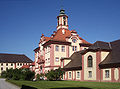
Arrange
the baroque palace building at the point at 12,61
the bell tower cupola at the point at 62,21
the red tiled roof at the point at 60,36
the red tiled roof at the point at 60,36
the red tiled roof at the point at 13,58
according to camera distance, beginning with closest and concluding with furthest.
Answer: the red tiled roof at the point at 60,36, the red tiled roof at the point at 60,36, the bell tower cupola at the point at 62,21, the baroque palace building at the point at 12,61, the red tiled roof at the point at 13,58

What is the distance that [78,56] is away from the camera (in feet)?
149

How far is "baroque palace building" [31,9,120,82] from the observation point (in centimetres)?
Answer: 3150

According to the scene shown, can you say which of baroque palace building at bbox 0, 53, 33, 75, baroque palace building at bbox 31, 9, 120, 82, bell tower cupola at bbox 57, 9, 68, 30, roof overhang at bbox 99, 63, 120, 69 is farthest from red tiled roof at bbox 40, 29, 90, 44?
baroque palace building at bbox 0, 53, 33, 75

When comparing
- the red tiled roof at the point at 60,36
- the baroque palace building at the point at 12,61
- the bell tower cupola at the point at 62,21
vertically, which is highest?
the bell tower cupola at the point at 62,21

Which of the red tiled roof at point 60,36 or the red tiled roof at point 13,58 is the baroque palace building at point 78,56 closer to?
the red tiled roof at point 60,36

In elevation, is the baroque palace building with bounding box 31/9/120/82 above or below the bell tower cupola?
below

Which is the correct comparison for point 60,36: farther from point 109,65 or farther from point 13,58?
point 13,58

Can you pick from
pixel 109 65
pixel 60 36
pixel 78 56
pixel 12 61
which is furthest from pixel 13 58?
pixel 109 65

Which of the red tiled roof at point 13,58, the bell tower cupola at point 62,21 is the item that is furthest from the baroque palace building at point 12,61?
the bell tower cupola at point 62,21

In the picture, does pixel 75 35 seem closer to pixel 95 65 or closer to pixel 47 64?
pixel 47 64

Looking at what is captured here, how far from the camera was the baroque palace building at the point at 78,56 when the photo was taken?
31.5m

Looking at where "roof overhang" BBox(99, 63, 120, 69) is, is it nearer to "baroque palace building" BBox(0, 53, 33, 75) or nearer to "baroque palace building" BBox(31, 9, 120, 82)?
"baroque palace building" BBox(31, 9, 120, 82)

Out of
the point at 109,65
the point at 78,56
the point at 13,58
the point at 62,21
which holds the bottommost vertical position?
the point at 109,65

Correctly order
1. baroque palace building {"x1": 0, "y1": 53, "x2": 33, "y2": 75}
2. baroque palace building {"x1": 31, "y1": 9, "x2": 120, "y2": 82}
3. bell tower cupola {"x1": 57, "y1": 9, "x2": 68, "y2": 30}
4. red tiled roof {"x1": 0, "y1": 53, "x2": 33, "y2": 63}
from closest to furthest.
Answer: baroque palace building {"x1": 31, "y1": 9, "x2": 120, "y2": 82}, bell tower cupola {"x1": 57, "y1": 9, "x2": 68, "y2": 30}, baroque palace building {"x1": 0, "y1": 53, "x2": 33, "y2": 75}, red tiled roof {"x1": 0, "y1": 53, "x2": 33, "y2": 63}
